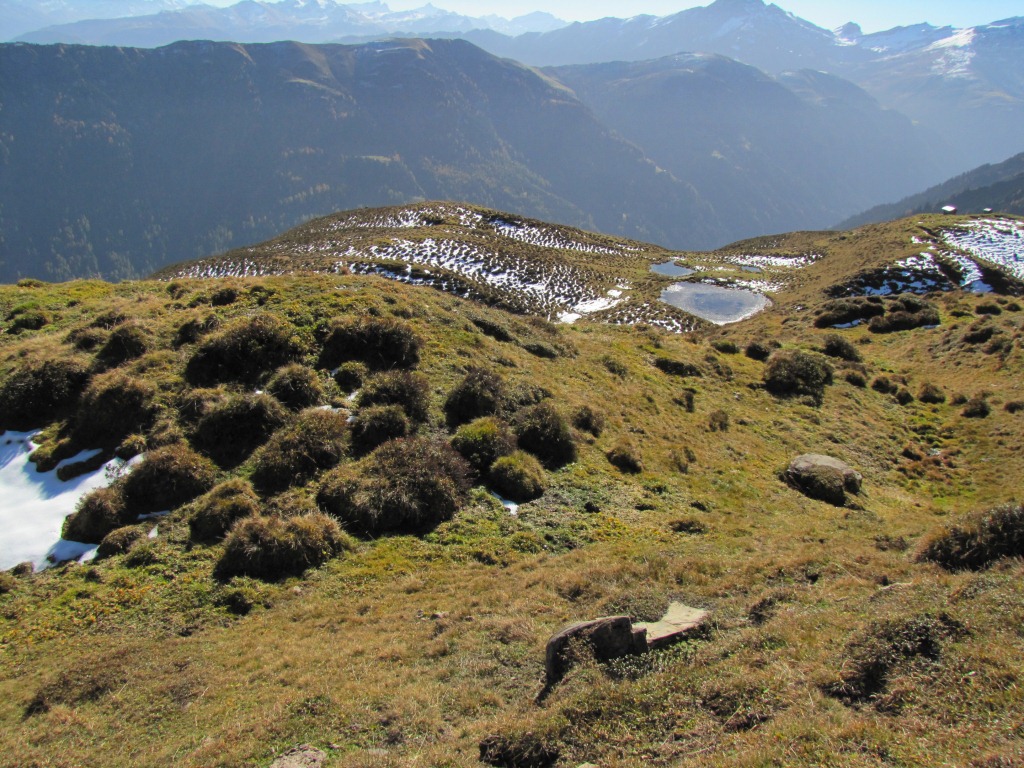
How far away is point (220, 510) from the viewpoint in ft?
45.7

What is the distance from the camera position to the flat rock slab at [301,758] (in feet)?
25.2

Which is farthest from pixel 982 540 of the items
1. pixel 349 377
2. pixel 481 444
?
pixel 349 377

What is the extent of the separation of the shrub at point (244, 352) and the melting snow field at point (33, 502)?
4.22m

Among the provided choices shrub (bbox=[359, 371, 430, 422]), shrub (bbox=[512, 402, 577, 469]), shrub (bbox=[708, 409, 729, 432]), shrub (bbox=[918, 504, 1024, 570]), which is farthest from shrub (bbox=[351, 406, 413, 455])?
shrub (bbox=[708, 409, 729, 432])

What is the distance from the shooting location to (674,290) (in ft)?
221

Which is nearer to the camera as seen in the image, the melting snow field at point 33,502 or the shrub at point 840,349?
the melting snow field at point 33,502

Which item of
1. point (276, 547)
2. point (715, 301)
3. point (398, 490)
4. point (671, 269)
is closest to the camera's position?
point (276, 547)

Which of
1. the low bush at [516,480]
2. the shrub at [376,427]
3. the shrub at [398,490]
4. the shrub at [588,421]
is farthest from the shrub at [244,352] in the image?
the shrub at [588,421]

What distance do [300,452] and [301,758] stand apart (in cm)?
934

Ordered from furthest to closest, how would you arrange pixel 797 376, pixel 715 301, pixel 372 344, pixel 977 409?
pixel 715 301 < pixel 797 376 < pixel 977 409 < pixel 372 344

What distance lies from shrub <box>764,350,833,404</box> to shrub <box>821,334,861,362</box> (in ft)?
23.1

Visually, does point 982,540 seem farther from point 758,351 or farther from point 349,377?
point 758,351

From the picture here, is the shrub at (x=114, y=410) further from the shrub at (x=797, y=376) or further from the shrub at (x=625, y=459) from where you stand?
the shrub at (x=797, y=376)

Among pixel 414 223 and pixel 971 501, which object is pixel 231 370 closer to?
pixel 971 501
